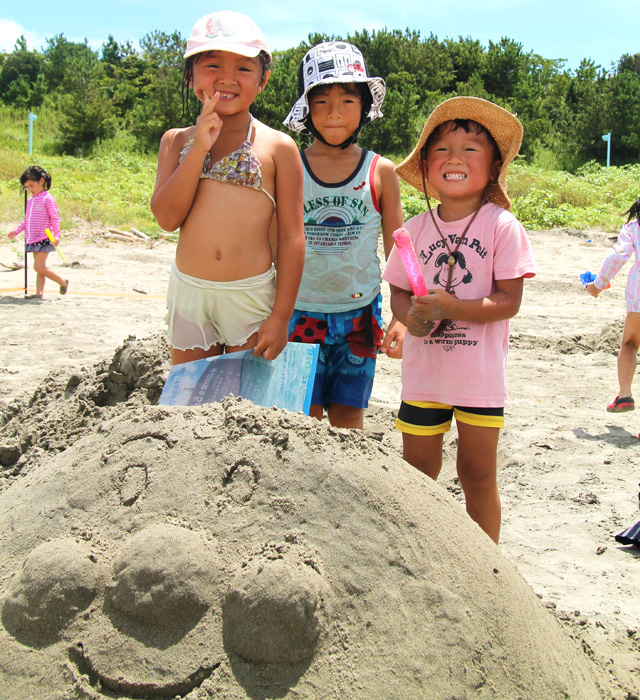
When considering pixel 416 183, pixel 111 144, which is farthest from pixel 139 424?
pixel 111 144

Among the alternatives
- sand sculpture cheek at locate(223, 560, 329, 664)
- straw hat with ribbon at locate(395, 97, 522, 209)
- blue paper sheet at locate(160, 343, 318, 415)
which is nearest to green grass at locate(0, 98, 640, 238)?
blue paper sheet at locate(160, 343, 318, 415)

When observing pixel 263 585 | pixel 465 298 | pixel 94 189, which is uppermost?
pixel 94 189

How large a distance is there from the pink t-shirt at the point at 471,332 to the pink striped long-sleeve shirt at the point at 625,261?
7.57 ft

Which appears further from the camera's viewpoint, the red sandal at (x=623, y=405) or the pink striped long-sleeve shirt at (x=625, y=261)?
the pink striped long-sleeve shirt at (x=625, y=261)

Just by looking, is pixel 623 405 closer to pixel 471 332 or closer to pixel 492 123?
pixel 471 332

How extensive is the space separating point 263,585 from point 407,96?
928 inches

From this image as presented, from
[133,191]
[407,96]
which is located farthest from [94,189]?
[407,96]

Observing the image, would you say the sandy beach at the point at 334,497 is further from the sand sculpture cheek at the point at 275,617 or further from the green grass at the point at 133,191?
the green grass at the point at 133,191

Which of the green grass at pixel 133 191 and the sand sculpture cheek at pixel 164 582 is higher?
the green grass at pixel 133 191

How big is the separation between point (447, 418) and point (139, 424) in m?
1.00

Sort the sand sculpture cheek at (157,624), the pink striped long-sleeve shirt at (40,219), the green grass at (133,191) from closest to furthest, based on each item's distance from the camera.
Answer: the sand sculpture cheek at (157,624)
the pink striped long-sleeve shirt at (40,219)
the green grass at (133,191)

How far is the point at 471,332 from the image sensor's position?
2.11m

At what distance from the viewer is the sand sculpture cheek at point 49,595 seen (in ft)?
4.61

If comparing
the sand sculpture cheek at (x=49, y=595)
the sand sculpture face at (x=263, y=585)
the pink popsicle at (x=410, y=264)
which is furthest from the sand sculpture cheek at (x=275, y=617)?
the pink popsicle at (x=410, y=264)
